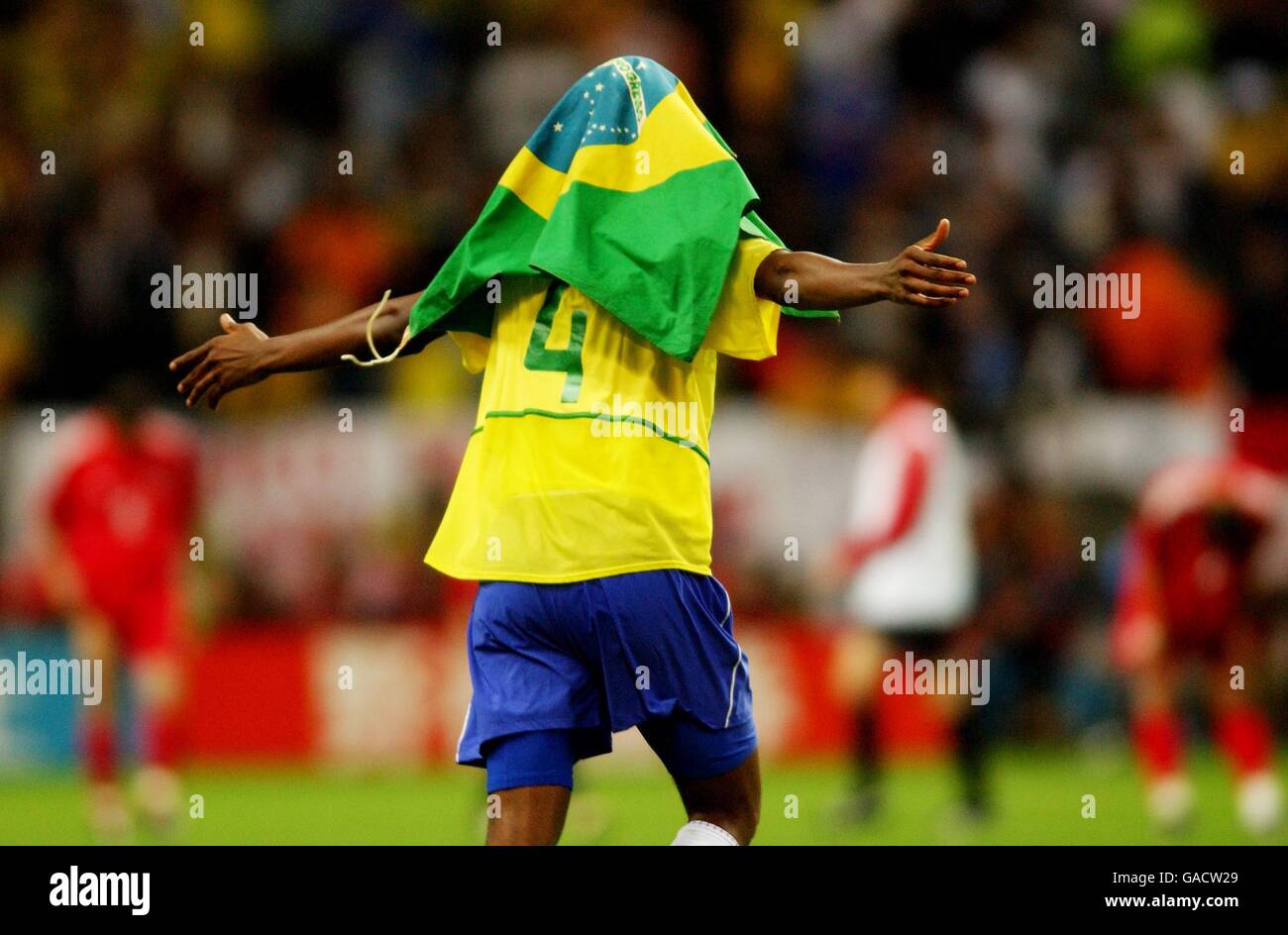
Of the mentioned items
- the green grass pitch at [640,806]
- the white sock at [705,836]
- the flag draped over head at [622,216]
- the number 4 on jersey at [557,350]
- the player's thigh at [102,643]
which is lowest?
the green grass pitch at [640,806]

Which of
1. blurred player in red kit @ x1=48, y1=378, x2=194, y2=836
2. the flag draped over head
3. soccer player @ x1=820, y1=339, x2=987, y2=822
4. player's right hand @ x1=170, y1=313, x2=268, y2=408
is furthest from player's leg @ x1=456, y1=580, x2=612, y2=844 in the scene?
blurred player in red kit @ x1=48, y1=378, x2=194, y2=836

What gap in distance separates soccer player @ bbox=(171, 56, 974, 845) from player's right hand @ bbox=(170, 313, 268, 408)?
0.35 feet

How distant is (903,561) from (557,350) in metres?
5.59

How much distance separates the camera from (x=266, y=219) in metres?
13.8

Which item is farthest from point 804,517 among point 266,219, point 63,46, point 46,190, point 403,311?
point 403,311

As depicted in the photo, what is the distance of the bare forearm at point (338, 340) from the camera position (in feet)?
14.6

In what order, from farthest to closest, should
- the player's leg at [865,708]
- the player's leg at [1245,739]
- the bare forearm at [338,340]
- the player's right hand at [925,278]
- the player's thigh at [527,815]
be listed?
the player's leg at [865,708], the player's leg at [1245,739], the bare forearm at [338,340], the player's thigh at [527,815], the player's right hand at [925,278]

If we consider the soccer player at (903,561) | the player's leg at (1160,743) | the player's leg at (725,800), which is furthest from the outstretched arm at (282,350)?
the player's leg at (1160,743)

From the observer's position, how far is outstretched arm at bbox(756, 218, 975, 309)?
3.93 meters

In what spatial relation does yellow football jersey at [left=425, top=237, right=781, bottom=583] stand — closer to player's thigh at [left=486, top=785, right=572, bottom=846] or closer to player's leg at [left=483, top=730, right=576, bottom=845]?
player's leg at [left=483, top=730, right=576, bottom=845]

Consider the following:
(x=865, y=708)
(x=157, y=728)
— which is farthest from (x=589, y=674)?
(x=157, y=728)

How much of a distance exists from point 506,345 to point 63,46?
11635 mm

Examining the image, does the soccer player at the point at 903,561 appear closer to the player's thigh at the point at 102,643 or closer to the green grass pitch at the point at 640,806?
the green grass pitch at the point at 640,806
